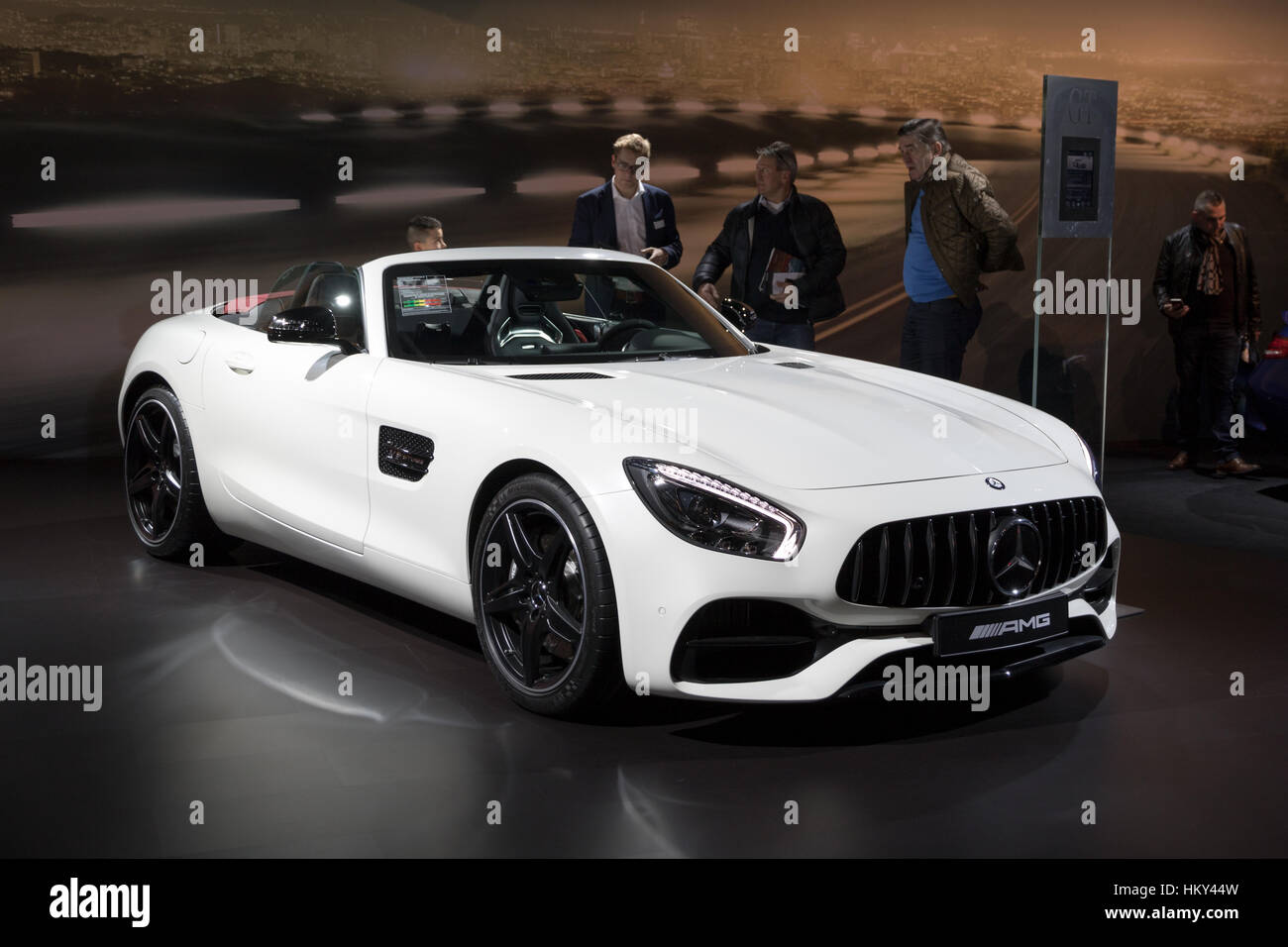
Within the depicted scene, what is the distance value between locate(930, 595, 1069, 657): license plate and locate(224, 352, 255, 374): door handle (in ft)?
9.35

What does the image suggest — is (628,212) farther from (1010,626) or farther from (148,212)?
(1010,626)

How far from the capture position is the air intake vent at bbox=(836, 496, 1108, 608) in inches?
143

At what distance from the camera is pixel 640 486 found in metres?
3.70

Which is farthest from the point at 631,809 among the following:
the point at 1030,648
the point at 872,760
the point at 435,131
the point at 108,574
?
the point at 435,131

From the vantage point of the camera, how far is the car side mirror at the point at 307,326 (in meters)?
4.84

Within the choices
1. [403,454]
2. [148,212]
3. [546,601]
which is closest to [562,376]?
[403,454]

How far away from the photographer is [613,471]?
376 centimetres

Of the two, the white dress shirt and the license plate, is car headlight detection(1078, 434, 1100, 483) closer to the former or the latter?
the license plate

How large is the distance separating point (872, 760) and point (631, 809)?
70cm

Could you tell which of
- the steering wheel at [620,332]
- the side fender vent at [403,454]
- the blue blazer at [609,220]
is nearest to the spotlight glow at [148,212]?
the blue blazer at [609,220]

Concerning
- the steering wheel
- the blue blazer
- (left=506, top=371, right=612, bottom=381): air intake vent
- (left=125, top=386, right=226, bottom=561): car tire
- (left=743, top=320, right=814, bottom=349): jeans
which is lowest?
(left=125, top=386, right=226, bottom=561): car tire

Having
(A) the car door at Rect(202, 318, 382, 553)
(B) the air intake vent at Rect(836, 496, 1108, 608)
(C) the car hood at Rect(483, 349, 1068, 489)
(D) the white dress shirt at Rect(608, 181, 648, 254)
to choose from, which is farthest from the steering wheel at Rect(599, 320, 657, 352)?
(D) the white dress shirt at Rect(608, 181, 648, 254)

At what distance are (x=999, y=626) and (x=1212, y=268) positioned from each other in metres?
5.72

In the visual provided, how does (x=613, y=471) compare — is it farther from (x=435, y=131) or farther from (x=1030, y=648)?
(x=435, y=131)
